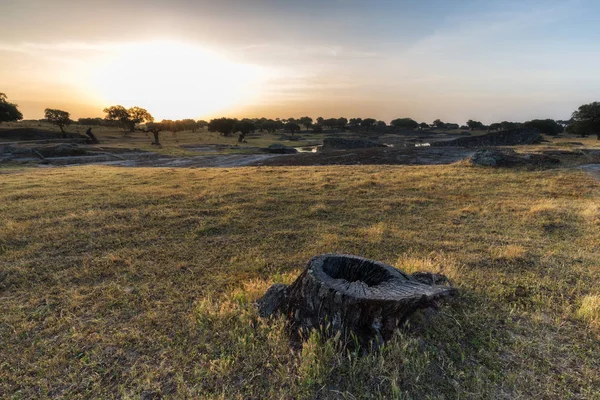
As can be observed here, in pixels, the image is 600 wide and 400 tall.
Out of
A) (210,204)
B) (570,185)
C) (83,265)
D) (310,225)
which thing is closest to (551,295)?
(310,225)

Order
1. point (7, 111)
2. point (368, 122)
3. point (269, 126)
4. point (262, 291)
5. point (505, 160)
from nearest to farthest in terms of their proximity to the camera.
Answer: point (262, 291)
point (505, 160)
point (7, 111)
point (269, 126)
point (368, 122)

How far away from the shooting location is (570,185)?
49.8ft

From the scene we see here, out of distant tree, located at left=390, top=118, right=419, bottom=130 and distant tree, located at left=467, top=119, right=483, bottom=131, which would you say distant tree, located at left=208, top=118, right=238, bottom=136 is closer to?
distant tree, located at left=390, top=118, right=419, bottom=130

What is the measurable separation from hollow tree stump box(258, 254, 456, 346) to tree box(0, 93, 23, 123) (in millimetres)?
92639

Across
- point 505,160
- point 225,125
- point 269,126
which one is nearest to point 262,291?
point 505,160

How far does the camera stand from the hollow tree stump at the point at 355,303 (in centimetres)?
360

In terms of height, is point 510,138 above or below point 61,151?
above

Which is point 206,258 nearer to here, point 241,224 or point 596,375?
point 241,224

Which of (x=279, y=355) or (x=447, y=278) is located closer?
(x=279, y=355)

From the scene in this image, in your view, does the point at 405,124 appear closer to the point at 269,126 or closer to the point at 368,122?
the point at 368,122

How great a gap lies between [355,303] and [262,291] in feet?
7.39

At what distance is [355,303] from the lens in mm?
3596

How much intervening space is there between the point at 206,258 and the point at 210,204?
5766 millimetres

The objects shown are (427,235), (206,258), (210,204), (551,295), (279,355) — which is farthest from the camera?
(210,204)
